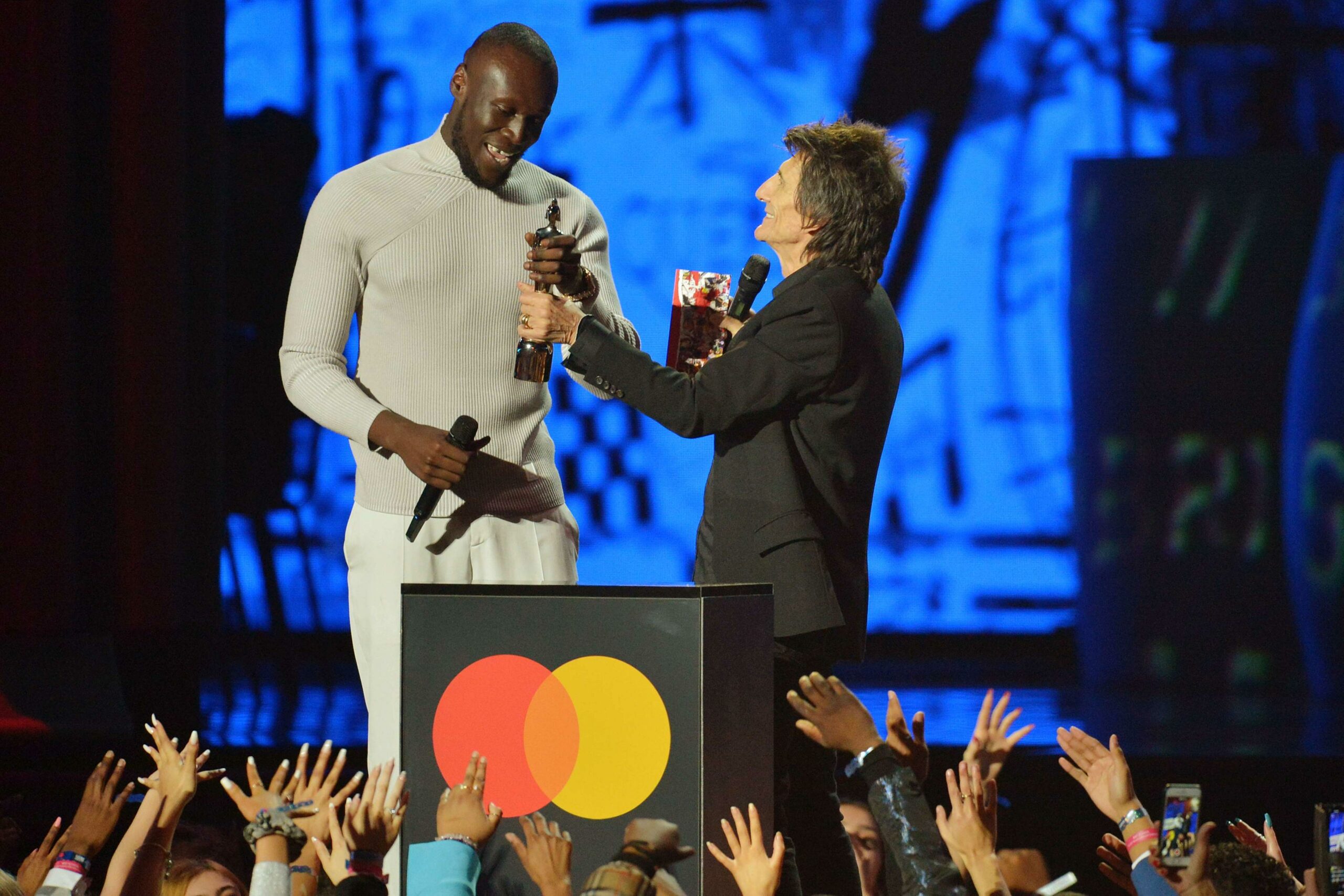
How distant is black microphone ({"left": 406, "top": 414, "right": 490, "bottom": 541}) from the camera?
199 cm

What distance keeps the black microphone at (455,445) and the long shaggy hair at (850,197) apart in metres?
0.59

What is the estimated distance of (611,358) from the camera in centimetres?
206

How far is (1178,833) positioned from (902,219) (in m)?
4.18

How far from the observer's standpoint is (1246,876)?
1.73 m

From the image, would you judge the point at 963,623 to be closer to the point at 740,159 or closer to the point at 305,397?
the point at 740,159

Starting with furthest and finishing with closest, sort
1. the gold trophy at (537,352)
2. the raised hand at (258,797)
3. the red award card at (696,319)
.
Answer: the red award card at (696,319), the gold trophy at (537,352), the raised hand at (258,797)

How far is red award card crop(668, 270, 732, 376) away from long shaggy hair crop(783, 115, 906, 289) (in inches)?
8.7

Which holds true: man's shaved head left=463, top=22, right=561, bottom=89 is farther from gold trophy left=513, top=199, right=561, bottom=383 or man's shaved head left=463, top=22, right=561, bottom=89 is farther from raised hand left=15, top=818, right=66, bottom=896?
raised hand left=15, top=818, right=66, bottom=896

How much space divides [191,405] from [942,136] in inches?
130

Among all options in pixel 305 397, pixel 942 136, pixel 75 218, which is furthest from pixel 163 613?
pixel 942 136

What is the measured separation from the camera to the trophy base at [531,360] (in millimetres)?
2107

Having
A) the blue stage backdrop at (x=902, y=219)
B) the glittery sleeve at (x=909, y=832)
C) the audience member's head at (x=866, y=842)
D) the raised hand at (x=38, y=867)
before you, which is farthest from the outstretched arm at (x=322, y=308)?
the blue stage backdrop at (x=902, y=219)

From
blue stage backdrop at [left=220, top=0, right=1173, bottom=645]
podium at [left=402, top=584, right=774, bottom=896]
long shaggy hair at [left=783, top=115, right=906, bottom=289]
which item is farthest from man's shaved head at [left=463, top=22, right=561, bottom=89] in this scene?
blue stage backdrop at [left=220, top=0, right=1173, bottom=645]

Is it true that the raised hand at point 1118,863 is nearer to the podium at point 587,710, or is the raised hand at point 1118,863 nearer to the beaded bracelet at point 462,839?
the podium at point 587,710
